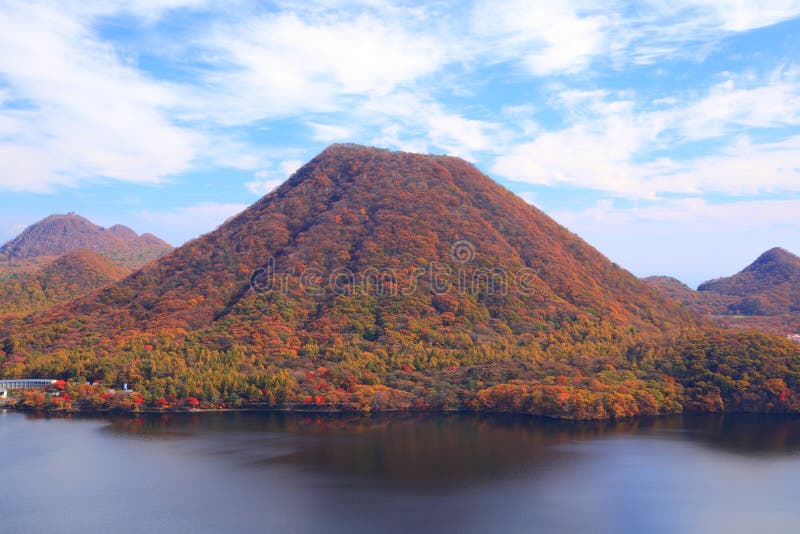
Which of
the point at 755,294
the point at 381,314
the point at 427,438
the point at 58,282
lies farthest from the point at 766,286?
the point at 58,282

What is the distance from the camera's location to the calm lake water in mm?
36188

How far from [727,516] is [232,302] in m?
62.3

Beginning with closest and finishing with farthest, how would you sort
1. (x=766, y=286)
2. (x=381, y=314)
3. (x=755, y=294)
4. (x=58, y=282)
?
(x=381, y=314) → (x=58, y=282) → (x=755, y=294) → (x=766, y=286)

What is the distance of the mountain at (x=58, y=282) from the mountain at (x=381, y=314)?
2597 cm

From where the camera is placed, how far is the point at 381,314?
7750 cm

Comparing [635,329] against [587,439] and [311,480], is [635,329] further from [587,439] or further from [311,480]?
[311,480]

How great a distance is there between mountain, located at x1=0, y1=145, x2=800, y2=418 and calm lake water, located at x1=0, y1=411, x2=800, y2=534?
501cm

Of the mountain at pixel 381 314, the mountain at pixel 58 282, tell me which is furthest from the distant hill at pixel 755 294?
the mountain at pixel 58 282

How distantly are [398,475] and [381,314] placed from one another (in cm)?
3564

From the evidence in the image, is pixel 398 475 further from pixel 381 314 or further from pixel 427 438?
pixel 381 314

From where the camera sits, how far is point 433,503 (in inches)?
1497

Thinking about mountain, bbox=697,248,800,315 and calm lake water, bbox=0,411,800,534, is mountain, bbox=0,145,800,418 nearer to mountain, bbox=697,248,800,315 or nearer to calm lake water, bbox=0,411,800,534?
calm lake water, bbox=0,411,800,534

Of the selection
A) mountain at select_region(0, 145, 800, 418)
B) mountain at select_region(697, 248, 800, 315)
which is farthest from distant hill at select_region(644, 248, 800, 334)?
mountain at select_region(0, 145, 800, 418)

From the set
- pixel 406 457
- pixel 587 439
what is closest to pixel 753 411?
pixel 587 439
